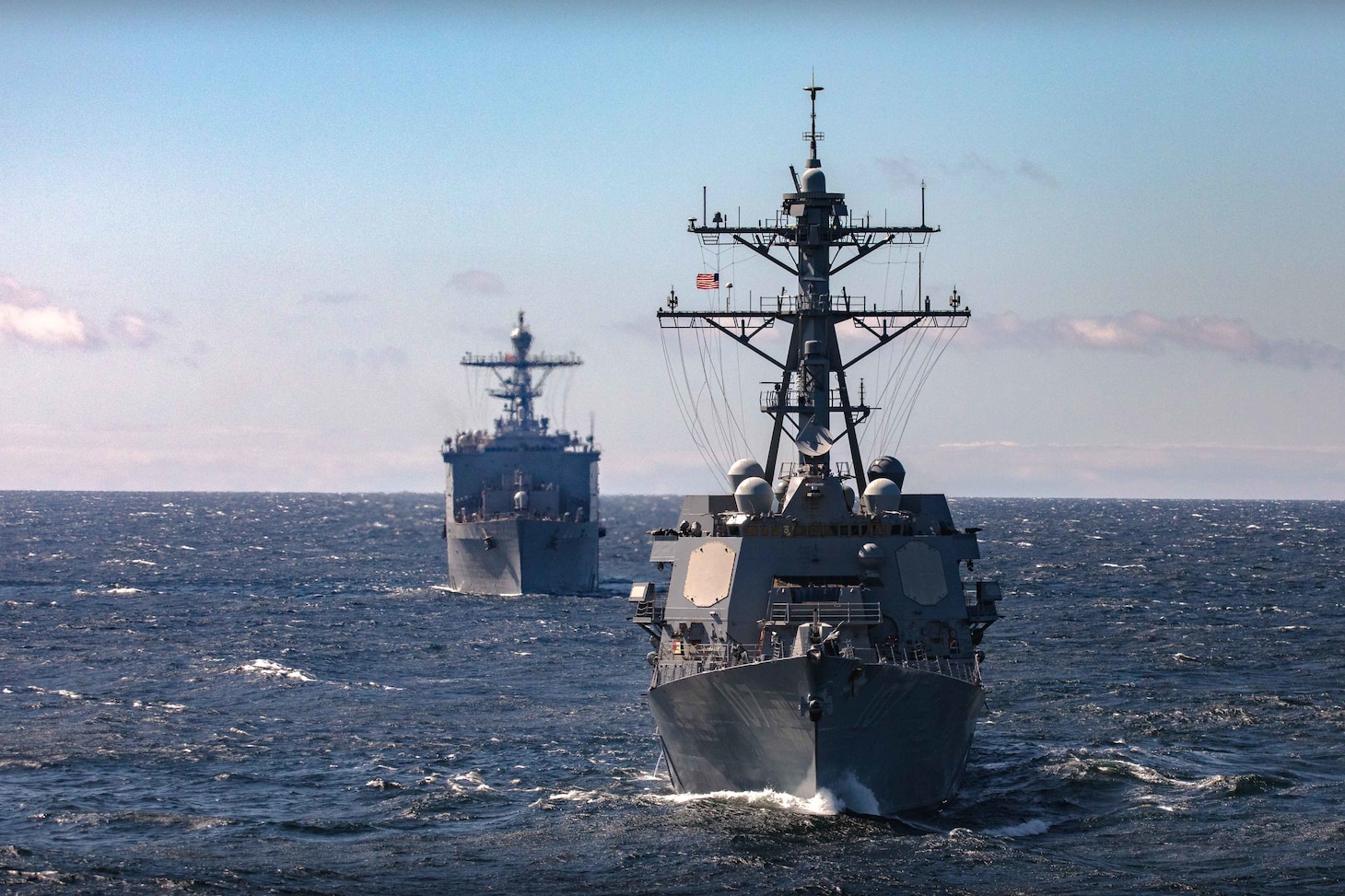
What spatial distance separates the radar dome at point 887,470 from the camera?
29297 millimetres

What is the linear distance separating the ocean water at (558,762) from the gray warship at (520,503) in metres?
6.24

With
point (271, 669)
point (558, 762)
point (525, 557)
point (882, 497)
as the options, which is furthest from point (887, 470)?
point (525, 557)

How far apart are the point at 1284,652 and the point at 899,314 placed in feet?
73.7

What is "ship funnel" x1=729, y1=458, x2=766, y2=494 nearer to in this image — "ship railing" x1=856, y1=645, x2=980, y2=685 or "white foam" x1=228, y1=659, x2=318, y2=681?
"ship railing" x1=856, y1=645, x2=980, y2=685

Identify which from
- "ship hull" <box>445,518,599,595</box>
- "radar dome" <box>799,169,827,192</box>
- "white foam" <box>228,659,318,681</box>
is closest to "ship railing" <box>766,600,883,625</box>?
"radar dome" <box>799,169,827,192</box>

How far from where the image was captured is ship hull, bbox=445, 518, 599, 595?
69.2m

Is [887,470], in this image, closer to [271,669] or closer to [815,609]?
[815,609]

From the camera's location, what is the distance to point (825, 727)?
22.8 metres

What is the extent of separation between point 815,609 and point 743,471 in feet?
12.5

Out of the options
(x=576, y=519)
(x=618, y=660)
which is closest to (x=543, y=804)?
(x=618, y=660)

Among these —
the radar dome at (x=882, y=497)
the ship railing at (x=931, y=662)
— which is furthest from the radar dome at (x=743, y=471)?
the ship railing at (x=931, y=662)

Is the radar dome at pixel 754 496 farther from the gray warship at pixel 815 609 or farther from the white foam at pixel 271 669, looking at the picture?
the white foam at pixel 271 669

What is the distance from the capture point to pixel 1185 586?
70.4 metres

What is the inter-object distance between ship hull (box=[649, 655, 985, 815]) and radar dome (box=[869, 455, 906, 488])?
5.34m
